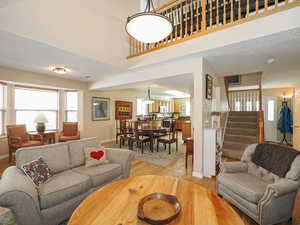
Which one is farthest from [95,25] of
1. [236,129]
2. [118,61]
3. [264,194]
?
[236,129]

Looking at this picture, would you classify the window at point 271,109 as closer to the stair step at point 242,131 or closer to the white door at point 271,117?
the white door at point 271,117

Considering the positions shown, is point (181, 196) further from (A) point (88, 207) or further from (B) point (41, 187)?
(B) point (41, 187)

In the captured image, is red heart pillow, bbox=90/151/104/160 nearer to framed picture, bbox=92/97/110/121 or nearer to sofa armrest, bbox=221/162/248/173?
sofa armrest, bbox=221/162/248/173

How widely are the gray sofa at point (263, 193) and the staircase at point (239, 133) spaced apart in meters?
2.36

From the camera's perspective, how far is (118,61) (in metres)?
3.65

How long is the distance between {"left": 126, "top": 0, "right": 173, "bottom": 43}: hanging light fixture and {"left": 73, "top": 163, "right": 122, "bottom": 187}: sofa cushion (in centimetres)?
189

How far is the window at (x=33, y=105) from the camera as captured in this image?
434 cm

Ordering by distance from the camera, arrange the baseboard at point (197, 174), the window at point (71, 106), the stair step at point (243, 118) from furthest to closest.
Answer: the window at point (71, 106) < the stair step at point (243, 118) < the baseboard at point (197, 174)

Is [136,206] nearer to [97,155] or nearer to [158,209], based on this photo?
[158,209]

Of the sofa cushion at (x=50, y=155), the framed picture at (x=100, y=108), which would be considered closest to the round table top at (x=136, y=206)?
the sofa cushion at (x=50, y=155)

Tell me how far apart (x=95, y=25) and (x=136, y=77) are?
1.54 m

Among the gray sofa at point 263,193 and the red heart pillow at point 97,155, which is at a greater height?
the red heart pillow at point 97,155

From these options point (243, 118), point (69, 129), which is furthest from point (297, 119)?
point (69, 129)

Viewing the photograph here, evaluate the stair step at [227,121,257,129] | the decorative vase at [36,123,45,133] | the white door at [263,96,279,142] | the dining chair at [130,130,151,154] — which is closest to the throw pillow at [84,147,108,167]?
the dining chair at [130,130,151,154]
